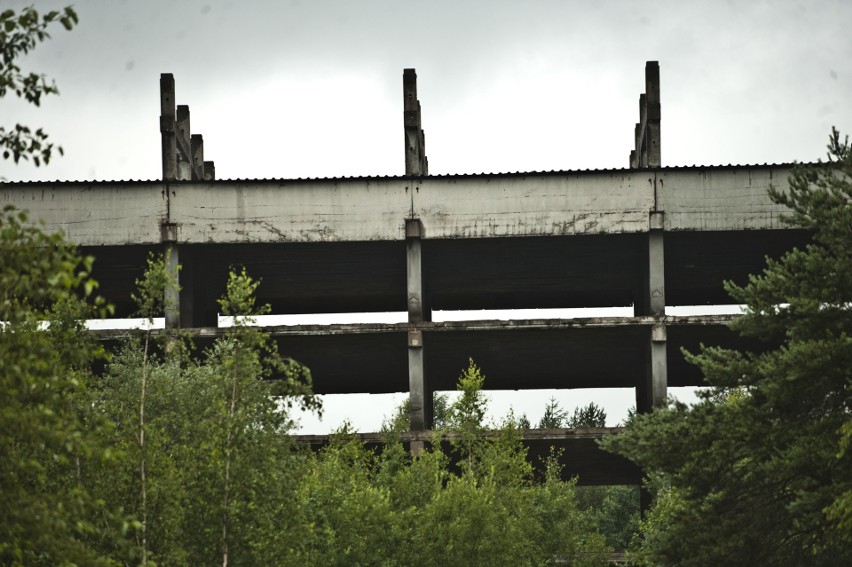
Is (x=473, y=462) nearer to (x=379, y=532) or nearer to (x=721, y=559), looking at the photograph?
(x=379, y=532)

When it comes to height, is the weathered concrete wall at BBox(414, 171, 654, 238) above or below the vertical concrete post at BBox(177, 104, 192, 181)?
below

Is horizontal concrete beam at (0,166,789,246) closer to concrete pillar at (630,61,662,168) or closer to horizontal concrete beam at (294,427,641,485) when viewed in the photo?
concrete pillar at (630,61,662,168)

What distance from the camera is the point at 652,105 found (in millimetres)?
41469

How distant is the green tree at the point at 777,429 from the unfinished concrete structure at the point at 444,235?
48.7 ft

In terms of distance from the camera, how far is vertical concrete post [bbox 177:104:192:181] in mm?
46237

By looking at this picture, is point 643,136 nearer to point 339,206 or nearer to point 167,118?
point 339,206

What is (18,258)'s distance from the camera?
38.0 ft

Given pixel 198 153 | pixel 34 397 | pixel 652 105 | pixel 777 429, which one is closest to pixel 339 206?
pixel 652 105

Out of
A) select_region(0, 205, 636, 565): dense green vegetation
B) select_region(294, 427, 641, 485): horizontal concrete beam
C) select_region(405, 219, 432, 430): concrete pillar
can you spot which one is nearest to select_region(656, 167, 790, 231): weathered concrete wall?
select_region(294, 427, 641, 485): horizontal concrete beam

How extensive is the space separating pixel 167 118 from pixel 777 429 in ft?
88.2

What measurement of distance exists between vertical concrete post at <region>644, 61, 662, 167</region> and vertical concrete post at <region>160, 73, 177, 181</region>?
55.4ft

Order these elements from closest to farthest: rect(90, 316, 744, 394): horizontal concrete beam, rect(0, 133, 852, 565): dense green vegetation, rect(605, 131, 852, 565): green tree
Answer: rect(0, 133, 852, 565): dense green vegetation < rect(605, 131, 852, 565): green tree < rect(90, 316, 744, 394): horizontal concrete beam

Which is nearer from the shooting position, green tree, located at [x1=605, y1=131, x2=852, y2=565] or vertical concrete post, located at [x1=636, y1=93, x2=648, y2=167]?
green tree, located at [x1=605, y1=131, x2=852, y2=565]

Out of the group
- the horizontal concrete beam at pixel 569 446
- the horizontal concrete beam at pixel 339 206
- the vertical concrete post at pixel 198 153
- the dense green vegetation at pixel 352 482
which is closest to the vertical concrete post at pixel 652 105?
the horizontal concrete beam at pixel 339 206
